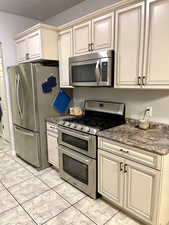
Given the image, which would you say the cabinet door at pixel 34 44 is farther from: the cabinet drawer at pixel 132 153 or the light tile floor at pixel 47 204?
the light tile floor at pixel 47 204

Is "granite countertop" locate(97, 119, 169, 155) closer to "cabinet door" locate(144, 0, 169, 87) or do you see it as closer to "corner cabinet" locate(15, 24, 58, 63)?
"cabinet door" locate(144, 0, 169, 87)

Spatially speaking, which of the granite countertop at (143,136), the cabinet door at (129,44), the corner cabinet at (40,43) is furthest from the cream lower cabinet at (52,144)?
the cabinet door at (129,44)

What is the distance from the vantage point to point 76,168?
223 cm

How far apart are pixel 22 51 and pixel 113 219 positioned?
3.02 m

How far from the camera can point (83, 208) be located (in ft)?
6.41

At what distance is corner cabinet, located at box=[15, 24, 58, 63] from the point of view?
8.36 feet

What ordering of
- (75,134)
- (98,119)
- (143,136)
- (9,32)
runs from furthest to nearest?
(9,32)
(98,119)
(75,134)
(143,136)

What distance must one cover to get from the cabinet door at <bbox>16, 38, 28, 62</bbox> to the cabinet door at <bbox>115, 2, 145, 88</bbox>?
1.80 m

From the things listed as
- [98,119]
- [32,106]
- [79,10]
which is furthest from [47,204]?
[79,10]

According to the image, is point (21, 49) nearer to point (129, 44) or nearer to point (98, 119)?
point (98, 119)

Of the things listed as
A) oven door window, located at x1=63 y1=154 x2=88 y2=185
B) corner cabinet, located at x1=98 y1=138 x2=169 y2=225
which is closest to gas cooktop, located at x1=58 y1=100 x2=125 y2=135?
corner cabinet, located at x1=98 y1=138 x2=169 y2=225

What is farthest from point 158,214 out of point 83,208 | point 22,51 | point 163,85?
point 22,51

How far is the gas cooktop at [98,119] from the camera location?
203 cm

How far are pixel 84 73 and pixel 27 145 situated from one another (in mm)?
1663
